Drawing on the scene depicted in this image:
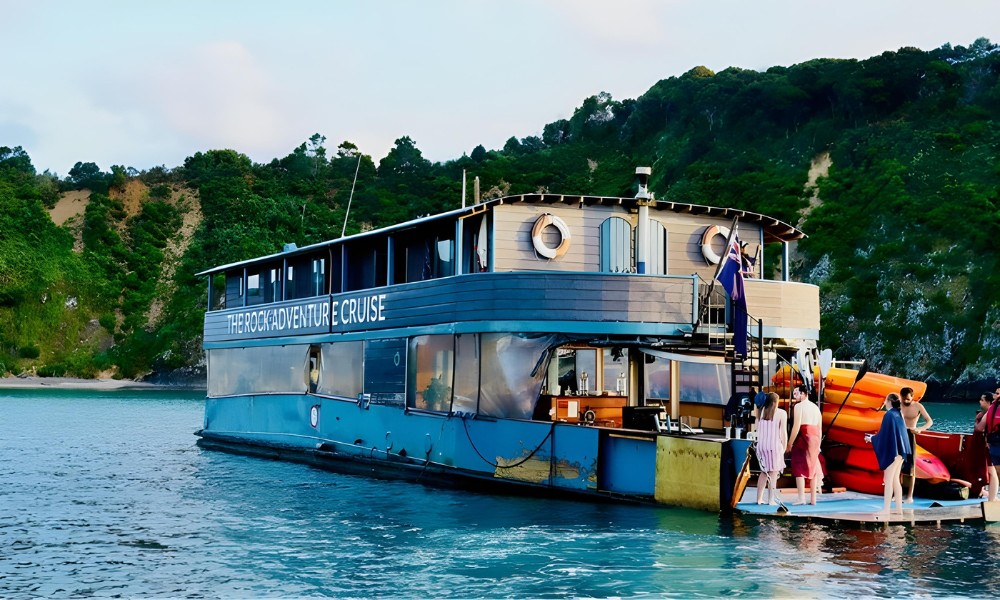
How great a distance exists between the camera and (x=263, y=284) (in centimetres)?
2586

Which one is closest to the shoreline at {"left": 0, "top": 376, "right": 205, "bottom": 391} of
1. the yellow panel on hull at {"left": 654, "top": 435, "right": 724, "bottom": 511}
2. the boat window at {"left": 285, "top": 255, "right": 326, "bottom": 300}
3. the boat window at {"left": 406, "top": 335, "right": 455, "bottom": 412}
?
the boat window at {"left": 285, "top": 255, "right": 326, "bottom": 300}

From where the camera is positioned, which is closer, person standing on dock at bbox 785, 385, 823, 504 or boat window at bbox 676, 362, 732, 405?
person standing on dock at bbox 785, 385, 823, 504

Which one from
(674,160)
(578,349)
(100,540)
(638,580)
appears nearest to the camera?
(638,580)

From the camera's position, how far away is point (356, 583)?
38.1 ft

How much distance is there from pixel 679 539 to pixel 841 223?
6838cm

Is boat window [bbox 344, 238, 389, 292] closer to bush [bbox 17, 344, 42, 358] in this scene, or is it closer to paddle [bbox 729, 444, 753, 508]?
paddle [bbox 729, 444, 753, 508]

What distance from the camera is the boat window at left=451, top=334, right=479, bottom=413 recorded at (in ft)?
57.1

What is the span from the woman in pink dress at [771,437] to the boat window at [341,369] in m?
8.76

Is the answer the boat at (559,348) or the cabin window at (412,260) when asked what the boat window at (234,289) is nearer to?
the boat at (559,348)

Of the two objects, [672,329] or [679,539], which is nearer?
[679,539]

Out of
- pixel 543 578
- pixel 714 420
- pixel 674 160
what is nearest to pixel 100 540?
pixel 543 578

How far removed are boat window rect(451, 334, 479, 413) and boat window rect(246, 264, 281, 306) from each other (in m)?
8.46

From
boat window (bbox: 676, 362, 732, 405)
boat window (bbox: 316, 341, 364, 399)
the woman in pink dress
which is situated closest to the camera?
the woman in pink dress

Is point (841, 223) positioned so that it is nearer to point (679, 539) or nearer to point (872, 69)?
point (872, 69)
